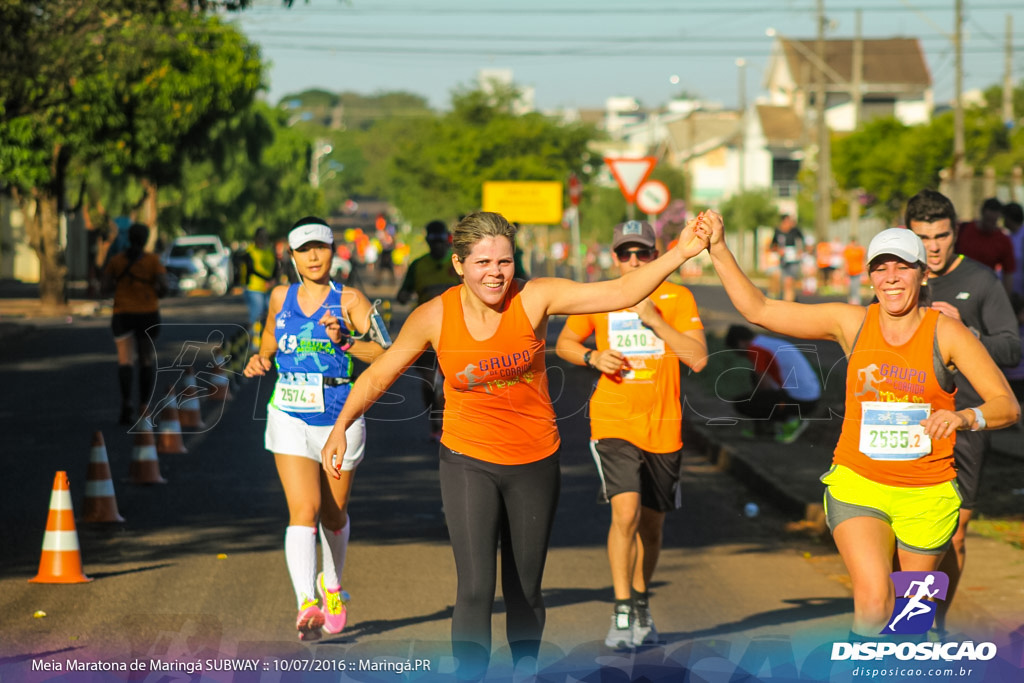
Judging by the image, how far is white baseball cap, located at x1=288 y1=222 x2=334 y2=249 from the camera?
7.05m

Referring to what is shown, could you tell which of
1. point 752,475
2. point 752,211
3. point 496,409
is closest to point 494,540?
Answer: point 496,409

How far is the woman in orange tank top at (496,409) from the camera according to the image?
5.31 meters

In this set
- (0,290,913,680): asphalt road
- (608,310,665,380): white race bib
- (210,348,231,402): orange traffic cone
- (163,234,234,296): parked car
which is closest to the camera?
(0,290,913,680): asphalt road

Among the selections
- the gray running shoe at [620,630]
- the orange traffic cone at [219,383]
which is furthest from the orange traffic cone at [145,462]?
the gray running shoe at [620,630]

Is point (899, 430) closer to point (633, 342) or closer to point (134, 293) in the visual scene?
point (633, 342)

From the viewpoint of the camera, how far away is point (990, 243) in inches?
468

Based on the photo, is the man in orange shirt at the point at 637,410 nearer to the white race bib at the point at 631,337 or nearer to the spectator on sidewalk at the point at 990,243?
the white race bib at the point at 631,337

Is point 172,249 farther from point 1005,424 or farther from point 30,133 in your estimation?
point 1005,424

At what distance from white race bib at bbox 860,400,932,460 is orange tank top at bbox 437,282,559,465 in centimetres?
124

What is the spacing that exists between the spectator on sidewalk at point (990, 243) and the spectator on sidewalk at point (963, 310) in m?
5.17

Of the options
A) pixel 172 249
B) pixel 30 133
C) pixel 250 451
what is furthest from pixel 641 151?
pixel 250 451

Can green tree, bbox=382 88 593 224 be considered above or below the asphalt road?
above

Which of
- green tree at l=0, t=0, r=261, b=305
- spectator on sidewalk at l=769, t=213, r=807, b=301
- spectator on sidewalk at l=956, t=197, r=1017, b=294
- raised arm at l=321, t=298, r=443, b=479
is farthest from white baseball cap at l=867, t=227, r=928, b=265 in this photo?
spectator on sidewalk at l=769, t=213, r=807, b=301

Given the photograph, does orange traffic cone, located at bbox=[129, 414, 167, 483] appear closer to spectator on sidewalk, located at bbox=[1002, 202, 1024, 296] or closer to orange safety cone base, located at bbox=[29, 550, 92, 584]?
orange safety cone base, located at bbox=[29, 550, 92, 584]
